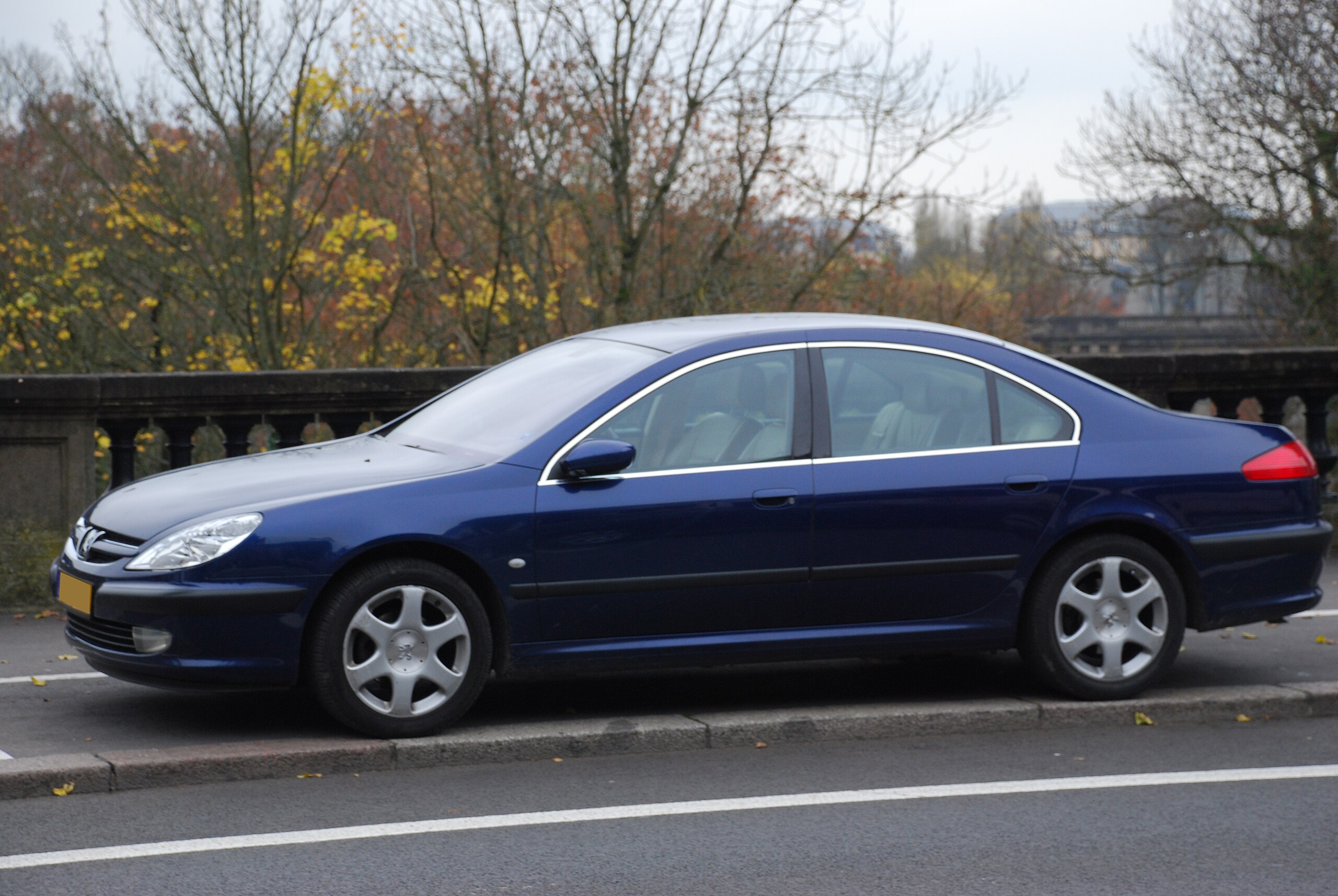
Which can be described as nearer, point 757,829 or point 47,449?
point 757,829

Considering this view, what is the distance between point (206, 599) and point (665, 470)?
1.64 m

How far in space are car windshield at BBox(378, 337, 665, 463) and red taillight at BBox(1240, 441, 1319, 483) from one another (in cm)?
245

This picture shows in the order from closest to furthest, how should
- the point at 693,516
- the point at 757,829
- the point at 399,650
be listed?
the point at 757,829, the point at 399,650, the point at 693,516

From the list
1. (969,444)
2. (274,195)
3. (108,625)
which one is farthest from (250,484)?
(274,195)

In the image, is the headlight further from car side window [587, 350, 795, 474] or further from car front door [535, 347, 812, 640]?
car side window [587, 350, 795, 474]

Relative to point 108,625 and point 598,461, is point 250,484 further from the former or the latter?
point 598,461

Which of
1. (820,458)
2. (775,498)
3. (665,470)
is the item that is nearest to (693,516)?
(665,470)

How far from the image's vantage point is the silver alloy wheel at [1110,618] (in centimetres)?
618

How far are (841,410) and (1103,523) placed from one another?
3.74ft

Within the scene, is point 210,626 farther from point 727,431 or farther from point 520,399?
point 727,431

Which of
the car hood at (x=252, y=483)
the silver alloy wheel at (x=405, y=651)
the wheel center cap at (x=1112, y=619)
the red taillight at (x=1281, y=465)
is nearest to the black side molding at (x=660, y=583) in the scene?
the silver alloy wheel at (x=405, y=651)

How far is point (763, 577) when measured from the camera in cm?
585

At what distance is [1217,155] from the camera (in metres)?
27.5

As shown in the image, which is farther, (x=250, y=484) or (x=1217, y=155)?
(x=1217, y=155)
